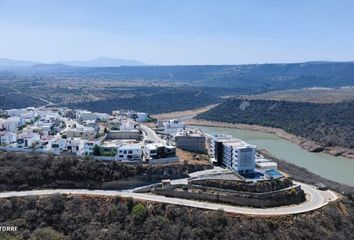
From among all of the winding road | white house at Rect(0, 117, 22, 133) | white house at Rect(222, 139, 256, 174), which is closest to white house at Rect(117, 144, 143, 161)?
the winding road

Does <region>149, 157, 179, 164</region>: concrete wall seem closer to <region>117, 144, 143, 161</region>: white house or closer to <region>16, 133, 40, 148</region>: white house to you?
<region>117, 144, 143, 161</region>: white house

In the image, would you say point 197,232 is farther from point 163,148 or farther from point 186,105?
point 186,105

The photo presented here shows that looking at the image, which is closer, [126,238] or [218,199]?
[126,238]

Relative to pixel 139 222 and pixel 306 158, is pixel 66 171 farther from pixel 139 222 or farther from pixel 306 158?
pixel 306 158

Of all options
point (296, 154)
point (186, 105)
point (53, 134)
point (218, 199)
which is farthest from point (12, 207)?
point (186, 105)

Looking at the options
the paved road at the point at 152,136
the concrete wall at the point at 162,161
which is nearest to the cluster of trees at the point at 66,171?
the concrete wall at the point at 162,161

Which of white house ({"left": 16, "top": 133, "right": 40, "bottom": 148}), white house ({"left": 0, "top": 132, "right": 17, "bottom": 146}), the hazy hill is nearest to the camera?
white house ({"left": 16, "top": 133, "right": 40, "bottom": 148})

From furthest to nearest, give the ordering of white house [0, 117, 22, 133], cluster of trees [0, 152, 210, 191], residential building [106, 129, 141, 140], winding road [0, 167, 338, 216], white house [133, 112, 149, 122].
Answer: white house [133, 112, 149, 122] → white house [0, 117, 22, 133] → residential building [106, 129, 141, 140] → cluster of trees [0, 152, 210, 191] → winding road [0, 167, 338, 216]
